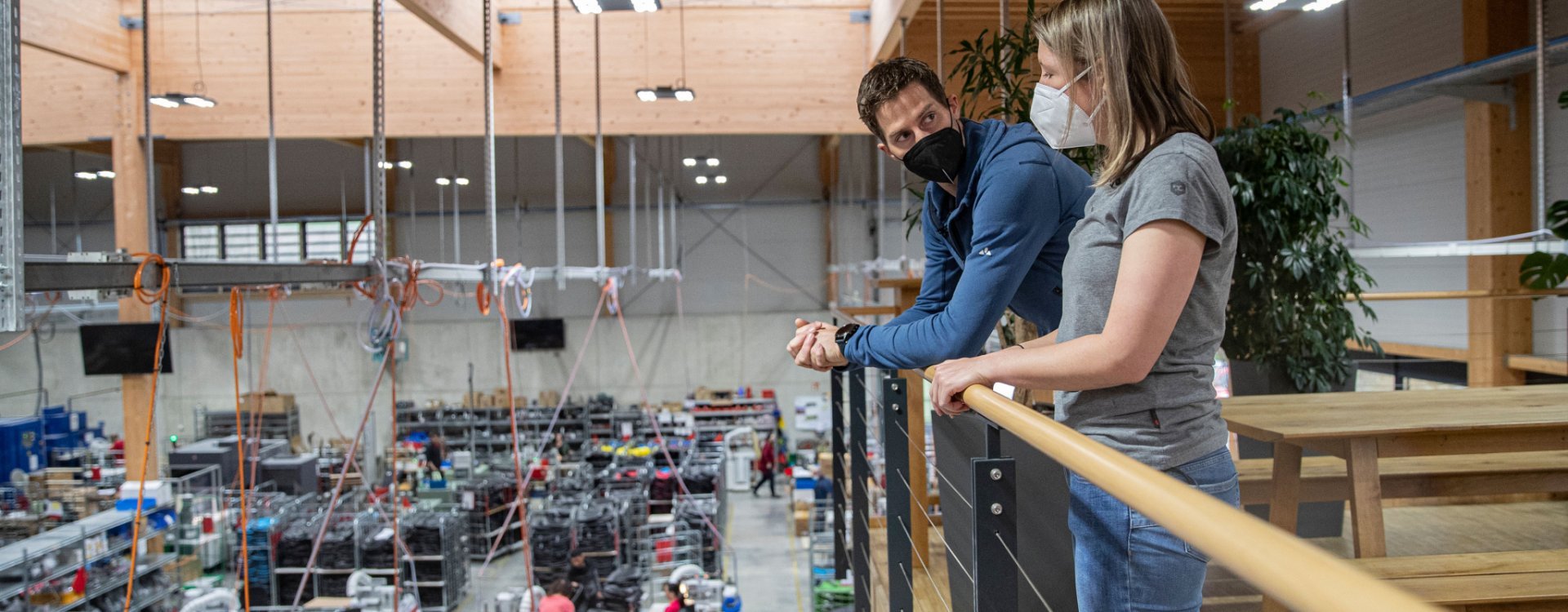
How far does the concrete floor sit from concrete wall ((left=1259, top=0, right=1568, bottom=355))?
240 inches

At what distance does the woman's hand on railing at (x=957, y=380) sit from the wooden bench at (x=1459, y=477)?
1511mm

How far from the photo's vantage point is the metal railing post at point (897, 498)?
1.97 meters

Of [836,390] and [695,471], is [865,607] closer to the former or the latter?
[836,390]

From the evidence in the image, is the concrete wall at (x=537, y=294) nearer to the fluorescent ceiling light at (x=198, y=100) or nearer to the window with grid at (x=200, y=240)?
the window with grid at (x=200, y=240)

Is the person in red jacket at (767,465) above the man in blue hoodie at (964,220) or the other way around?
the other way around

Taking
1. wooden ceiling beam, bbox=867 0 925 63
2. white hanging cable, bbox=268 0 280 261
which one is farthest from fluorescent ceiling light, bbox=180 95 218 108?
wooden ceiling beam, bbox=867 0 925 63

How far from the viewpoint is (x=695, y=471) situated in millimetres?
11953

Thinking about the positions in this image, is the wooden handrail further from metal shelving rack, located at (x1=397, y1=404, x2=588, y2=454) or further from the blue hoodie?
metal shelving rack, located at (x1=397, y1=404, x2=588, y2=454)

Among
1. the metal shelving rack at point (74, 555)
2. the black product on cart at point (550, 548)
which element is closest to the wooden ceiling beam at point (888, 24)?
the black product on cart at point (550, 548)

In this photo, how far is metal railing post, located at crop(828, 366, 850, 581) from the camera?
299 cm

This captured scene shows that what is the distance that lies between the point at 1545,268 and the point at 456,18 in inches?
270

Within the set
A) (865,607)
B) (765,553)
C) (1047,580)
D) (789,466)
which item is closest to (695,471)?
(765,553)

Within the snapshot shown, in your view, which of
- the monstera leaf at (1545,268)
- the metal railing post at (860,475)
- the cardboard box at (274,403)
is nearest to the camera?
the metal railing post at (860,475)

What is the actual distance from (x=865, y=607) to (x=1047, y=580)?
1.41 meters
